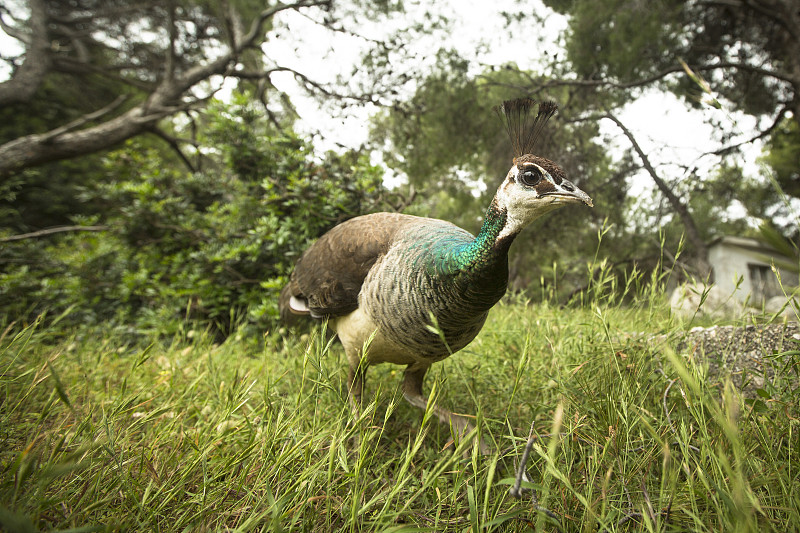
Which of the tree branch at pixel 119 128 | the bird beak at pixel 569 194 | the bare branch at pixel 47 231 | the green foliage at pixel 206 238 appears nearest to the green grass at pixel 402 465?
the bird beak at pixel 569 194

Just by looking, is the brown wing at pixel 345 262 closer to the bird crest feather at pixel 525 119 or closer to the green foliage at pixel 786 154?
the bird crest feather at pixel 525 119

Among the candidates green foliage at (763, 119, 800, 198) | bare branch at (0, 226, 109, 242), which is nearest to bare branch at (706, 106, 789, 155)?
green foliage at (763, 119, 800, 198)

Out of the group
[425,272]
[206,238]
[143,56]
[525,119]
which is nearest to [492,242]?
[425,272]

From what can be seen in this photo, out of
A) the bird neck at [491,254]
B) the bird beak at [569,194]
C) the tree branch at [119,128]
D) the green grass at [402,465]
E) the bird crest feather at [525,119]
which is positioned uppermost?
the tree branch at [119,128]

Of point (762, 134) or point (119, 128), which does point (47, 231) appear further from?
point (762, 134)

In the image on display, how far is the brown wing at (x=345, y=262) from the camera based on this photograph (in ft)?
6.77

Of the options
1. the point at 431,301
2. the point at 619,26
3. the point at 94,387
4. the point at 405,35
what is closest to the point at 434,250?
the point at 431,301

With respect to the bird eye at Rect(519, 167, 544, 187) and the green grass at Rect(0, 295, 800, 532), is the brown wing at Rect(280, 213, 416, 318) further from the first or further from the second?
the bird eye at Rect(519, 167, 544, 187)

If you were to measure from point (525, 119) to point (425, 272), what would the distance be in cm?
87

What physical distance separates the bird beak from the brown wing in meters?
0.95

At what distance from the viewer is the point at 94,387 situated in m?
2.10

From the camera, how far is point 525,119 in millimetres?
1699

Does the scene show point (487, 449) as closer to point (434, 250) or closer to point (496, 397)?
point (496, 397)

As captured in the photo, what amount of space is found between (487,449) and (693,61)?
720 centimetres
